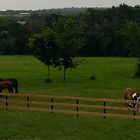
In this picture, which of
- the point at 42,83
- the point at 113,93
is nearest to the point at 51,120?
the point at 113,93

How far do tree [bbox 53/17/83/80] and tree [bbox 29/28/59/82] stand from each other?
83 centimetres

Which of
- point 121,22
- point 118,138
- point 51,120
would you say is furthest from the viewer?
point 121,22

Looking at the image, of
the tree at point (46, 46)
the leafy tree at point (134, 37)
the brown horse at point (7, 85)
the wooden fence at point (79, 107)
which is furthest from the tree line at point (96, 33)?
the wooden fence at point (79, 107)

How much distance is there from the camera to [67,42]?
34.6m

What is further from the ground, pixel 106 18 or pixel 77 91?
pixel 106 18

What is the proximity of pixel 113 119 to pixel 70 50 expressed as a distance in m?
19.3

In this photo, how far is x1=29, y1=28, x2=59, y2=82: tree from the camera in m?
32.9

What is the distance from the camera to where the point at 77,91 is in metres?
27.0

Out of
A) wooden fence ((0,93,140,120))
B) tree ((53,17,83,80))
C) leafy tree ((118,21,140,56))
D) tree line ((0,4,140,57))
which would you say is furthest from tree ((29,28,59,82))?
tree line ((0,4,140,57))

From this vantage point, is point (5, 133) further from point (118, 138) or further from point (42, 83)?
point (42, 83)

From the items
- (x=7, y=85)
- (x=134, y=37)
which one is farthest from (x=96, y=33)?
(x=7, y=85)

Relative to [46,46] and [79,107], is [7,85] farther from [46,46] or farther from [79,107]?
[46,46]

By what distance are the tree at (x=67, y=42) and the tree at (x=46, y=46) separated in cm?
83

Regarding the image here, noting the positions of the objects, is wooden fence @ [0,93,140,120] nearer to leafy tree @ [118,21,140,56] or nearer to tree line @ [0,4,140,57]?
leafy tree @ [118,21,140,56]
